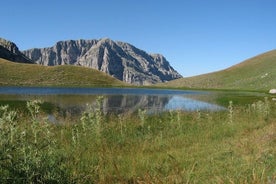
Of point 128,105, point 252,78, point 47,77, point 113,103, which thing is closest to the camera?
point 128,105

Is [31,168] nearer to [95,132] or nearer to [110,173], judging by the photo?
[110,173]

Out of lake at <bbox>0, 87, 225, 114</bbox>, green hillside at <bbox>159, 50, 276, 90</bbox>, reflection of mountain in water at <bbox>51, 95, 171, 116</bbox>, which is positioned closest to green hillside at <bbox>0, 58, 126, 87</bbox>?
green hillside at <bbox>159, 50, 276, 90</bbox>

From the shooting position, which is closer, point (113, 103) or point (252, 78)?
point (113, 103)

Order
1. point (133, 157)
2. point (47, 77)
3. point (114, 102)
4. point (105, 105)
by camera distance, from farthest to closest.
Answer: point (47, 77)
point (114, 102)
point (105, 105)
point (133, 157)

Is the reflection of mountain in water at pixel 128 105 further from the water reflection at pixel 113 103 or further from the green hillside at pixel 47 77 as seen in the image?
the green hillside at pixel 47 77

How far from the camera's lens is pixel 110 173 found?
11.3m

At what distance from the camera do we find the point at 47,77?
7042 inches

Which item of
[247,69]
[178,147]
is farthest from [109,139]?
[247,69]

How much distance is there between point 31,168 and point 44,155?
2.39 ft

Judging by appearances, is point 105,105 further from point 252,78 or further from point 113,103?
point 252,78

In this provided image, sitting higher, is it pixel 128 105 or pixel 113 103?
pixel 113 103

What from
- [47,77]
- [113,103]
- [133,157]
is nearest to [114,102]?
[113,103]

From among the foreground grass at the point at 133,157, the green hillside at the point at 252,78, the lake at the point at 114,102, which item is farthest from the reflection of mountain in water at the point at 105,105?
the green hillside at the point at 252,78

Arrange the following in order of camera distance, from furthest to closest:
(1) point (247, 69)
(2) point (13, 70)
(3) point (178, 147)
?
(1) point (247, 69) → (2) point (13, 70) → (3) point (178, 147)
